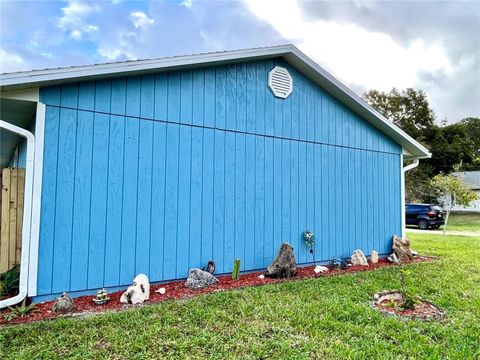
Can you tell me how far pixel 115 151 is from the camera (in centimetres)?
470

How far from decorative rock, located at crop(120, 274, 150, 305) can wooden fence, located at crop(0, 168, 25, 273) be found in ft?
5.78

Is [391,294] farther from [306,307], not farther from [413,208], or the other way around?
[413,208]

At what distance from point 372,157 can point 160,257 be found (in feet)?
18.3

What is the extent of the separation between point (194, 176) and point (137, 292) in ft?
6.47

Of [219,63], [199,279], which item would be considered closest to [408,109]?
[219,63]

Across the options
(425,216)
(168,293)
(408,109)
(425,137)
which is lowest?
(168,293)

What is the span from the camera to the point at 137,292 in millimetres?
4301

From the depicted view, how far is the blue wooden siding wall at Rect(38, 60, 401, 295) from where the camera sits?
14.3ft

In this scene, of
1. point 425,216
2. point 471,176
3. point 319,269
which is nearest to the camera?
point 319,269

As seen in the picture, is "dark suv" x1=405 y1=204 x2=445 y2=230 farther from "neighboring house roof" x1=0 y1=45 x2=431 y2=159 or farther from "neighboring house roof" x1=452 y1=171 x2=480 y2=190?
"neighboring house roof" x1=452 y1=171 x2=480 y2=190

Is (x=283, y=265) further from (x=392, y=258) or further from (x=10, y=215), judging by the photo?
(x=10, y=215)

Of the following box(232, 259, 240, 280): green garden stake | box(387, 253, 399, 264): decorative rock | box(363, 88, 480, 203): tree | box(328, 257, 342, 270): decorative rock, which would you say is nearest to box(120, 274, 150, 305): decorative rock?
box(232, 259, 240, 280): green garden stake

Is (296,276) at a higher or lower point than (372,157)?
lower

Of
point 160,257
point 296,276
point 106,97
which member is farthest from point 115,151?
point 296,276
